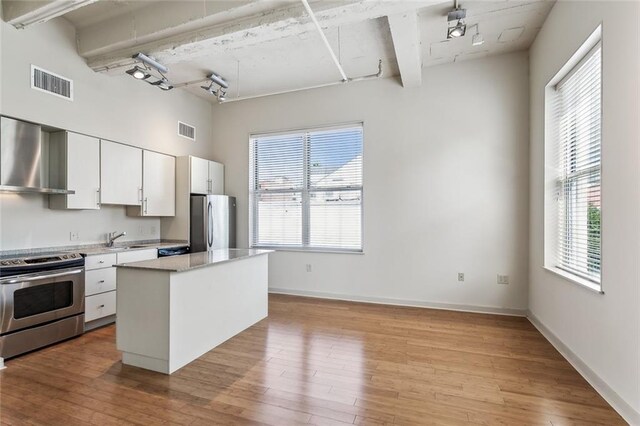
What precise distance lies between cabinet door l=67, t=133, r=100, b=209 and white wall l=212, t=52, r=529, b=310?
9.85 feet

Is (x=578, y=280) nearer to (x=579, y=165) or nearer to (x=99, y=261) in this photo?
(x=579, y=165)

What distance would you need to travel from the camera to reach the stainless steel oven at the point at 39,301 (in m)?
2.90

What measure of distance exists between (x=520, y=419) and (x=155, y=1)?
4838 millimetres

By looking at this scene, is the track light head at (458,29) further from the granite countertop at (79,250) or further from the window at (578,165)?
the granite countertop at (79,250)

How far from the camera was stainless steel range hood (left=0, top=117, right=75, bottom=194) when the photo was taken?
125 inches

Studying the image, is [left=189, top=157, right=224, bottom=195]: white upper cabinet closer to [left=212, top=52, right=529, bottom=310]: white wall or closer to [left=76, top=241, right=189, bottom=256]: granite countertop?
[left=76, top=241, right=189, bottom=256]: granite countertop

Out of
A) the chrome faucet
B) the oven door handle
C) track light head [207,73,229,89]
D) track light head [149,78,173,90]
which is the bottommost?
the oven door handle

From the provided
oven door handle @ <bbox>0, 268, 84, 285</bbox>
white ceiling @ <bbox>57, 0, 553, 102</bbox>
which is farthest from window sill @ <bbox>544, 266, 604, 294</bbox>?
oven door handle @ <bbox>0, 268, 84, 285</bbox>

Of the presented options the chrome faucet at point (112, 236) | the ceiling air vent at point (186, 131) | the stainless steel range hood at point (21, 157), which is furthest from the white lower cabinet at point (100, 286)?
the ceiling air vent at point (186, 131)

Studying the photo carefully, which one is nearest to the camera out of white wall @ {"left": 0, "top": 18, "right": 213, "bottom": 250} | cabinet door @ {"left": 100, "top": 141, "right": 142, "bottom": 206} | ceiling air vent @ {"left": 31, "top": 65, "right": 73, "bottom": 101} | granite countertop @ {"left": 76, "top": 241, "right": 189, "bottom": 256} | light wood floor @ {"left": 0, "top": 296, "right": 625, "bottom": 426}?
light wood floor @ {"left": 0, "top": 296, "right": 625, "bottom": 426}

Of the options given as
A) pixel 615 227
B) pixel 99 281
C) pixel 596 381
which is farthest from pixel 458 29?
pixel 99 281

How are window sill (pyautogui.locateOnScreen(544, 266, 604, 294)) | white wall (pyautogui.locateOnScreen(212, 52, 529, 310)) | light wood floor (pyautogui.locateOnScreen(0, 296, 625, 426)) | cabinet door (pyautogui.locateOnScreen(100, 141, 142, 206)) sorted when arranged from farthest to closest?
1. white wall (pyautogui.locateOnScreen(212, 52, 529, 310))
2. cabinet door (pyautogui.locateOnScreen(100, 141, 142, 206))
3. window sill (pyautogui.locateOnScreen(544, 266, 604, 294))
4. light wood floor (pyautogui.locateOnScreen(0, 296, 625, 426))

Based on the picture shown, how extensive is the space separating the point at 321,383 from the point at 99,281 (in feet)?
9.71

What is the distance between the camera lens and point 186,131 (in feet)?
18.0
